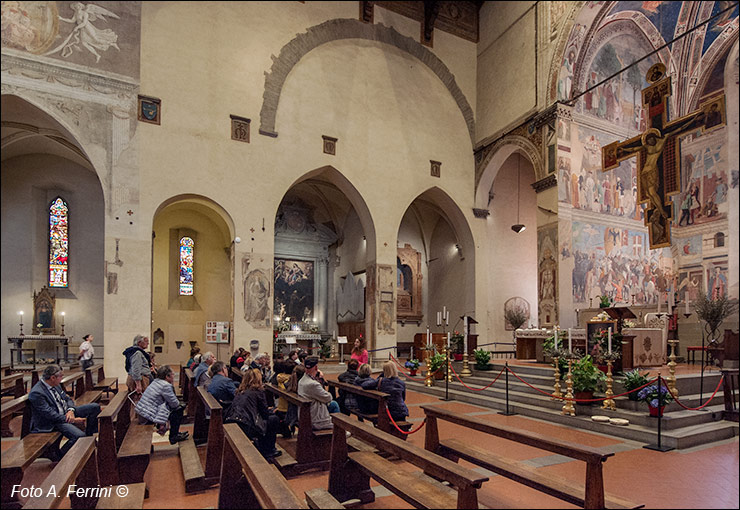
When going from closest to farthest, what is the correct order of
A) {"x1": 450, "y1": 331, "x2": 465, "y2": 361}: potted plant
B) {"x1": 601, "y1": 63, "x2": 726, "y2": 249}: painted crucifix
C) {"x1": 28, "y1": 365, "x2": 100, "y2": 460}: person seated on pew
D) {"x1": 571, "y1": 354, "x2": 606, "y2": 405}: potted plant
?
{"x1": 28, "y1": 365, "x2": 100, "y2": 460}: person seated on pew, {"x1": 601, "y1": 63, "x2": 726, "y2": 249}: painted crucifix, {"x1": 571, "y1": 354, "x2": 606, "y2": 405}: potted plant, {"x1": 450, "y1": 331, "x2": 465, "y2": 361}: potted plant

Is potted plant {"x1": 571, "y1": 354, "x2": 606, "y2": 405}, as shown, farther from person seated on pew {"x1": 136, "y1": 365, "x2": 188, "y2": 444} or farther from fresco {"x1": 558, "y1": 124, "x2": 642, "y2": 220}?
fresco {"x1": 558, "y1": 124, "x2": 642, "y2": 220}

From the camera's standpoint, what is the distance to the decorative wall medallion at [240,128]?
46.3 feet

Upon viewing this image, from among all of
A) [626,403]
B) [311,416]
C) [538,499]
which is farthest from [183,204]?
[538,499]

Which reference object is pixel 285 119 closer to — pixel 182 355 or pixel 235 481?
pixel 182 355

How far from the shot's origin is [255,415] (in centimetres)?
526

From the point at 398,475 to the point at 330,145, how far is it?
13271 mm

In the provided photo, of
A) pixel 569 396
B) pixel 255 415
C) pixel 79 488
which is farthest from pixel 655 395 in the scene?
pixel 79 488

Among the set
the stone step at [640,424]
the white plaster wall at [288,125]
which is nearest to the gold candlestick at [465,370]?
the stone step at [640,424]

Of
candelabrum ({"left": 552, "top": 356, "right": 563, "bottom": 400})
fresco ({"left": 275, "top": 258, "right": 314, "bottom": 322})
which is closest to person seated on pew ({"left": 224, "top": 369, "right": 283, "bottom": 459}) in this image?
candelabrum ({"left": 552, "top": 356, "right": 563, "bottom": 400})

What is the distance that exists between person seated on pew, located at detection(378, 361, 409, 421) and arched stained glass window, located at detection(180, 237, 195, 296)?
14.3 meters

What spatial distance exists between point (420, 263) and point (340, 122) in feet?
27.0

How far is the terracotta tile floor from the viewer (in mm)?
1162

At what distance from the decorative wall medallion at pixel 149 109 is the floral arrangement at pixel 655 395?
12582 mm

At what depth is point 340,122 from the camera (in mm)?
15789
